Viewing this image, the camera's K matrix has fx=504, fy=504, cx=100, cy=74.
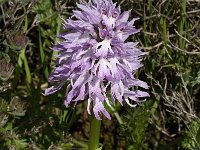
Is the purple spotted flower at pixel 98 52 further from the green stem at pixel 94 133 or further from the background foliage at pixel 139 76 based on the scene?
the background foliage at pixel 139 76

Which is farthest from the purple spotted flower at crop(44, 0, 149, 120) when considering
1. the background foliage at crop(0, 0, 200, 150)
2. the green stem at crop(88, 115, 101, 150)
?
the background foliage at crop(0, 0, 200, 150)

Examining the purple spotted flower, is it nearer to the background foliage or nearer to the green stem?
the green stem

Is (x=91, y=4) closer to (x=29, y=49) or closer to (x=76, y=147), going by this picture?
(x=76, y=147)

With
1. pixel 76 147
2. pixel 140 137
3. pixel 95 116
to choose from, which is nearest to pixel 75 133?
pixel 76 147

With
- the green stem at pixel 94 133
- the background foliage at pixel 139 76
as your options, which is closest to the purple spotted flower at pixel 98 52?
the green stem at pixel 94 133

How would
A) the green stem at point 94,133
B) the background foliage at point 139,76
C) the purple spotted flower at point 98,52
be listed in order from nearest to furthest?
the purple spotted flower at point 98,52 < the green stem at point 94,133 < the background foliage at point 139,76

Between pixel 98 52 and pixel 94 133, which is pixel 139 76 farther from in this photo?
pixel 98 52

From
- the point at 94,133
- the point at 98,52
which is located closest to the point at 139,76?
the point at 94,133
